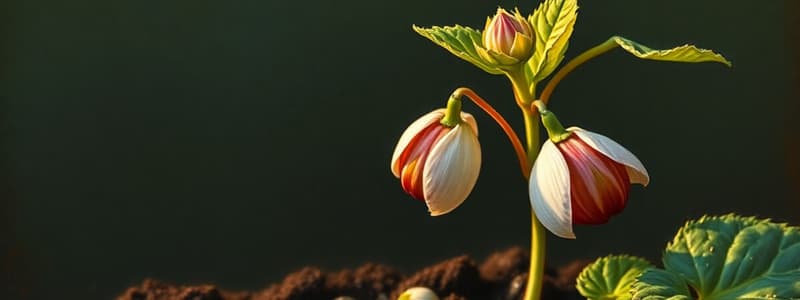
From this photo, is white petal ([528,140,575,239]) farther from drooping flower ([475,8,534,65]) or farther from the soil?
the soil

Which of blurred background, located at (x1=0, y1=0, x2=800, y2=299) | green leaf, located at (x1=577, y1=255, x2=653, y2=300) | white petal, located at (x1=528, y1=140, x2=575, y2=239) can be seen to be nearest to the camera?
white petal, located at (x1=528, y1=140, x2=575, y2=239)

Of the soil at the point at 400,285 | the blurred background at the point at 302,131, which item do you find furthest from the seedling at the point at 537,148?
the blurred background at the point at 302,131

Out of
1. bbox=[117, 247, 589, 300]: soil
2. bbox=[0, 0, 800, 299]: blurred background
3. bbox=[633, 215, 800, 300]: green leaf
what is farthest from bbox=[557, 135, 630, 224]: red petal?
bbox=[0, 0, 800, 299]: blurred background

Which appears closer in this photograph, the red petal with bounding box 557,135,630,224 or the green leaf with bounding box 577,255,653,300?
the red petal with bounding box 557,135,630,224

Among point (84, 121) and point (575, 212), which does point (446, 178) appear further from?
point (84, 121)

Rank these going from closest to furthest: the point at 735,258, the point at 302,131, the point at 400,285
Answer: the point at 735,258 < the point at 400,285 < the point at 302,131

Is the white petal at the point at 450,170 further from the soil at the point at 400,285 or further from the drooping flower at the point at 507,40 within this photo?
the soil at the point at 400,285

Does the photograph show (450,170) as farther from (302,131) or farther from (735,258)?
(302,131)

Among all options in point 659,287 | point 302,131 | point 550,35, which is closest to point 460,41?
point 550,35
